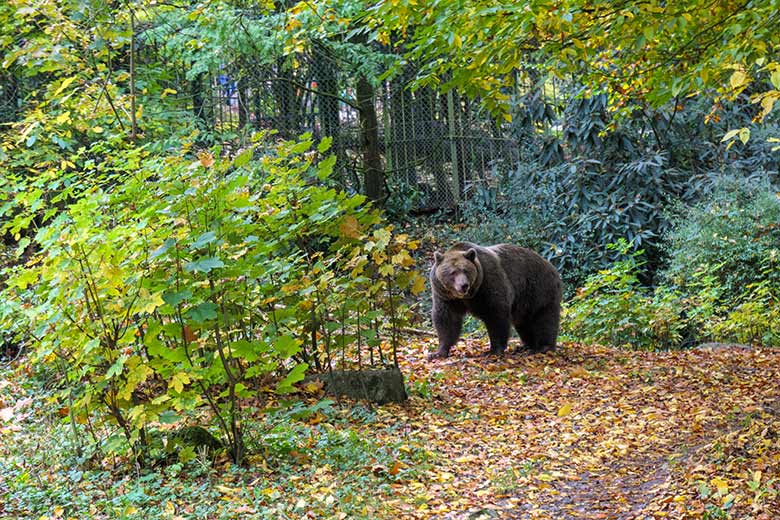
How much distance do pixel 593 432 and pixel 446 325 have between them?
9.42 ft

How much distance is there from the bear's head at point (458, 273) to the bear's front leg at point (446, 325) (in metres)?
0.22

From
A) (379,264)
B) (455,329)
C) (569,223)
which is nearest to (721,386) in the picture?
(455,329)

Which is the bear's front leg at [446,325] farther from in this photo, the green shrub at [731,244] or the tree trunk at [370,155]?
the tree trunk at [370,155]

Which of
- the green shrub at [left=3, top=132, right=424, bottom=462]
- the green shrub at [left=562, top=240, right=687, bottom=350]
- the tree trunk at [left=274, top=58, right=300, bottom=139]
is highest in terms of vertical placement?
the tree trunk at [left=274, top=58, right=300, bottom=139]

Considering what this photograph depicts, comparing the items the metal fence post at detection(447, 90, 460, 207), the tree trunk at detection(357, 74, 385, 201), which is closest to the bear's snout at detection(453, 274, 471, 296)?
the tree trunk at detection(357, 74, 385, 201)

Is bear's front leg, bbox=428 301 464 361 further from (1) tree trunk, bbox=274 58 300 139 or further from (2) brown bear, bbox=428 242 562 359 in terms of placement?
(1) tree trunk, bbox=274 58 300 139

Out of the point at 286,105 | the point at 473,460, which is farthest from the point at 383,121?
the point at 473,460

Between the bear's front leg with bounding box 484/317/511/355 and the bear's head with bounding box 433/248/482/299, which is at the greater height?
the bear's head with bounding box 433/248/482/299

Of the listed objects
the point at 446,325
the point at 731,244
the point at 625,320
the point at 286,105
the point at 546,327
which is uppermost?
the point at 286,105

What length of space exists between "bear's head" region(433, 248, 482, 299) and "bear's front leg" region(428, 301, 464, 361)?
0.22 meters

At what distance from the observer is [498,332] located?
9570 millimetres

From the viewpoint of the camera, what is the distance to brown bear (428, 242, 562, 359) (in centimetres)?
923

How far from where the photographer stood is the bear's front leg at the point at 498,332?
31.3ft

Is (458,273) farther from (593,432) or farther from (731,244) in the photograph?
(731,244)
